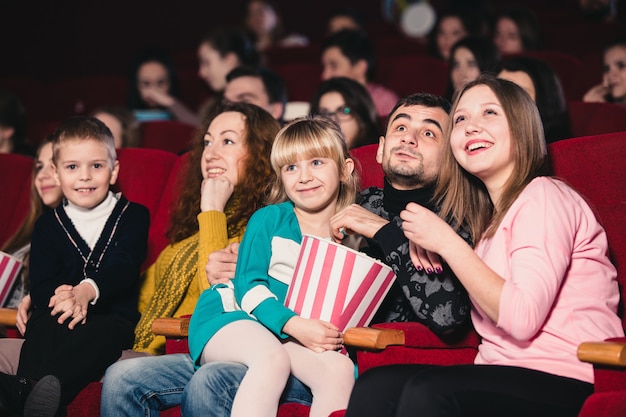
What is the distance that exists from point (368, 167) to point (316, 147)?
0.24 meters

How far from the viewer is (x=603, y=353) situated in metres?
1.28

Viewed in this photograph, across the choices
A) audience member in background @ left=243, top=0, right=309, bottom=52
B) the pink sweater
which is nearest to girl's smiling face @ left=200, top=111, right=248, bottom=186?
the pink sweater

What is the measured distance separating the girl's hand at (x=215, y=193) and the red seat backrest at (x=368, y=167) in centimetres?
29

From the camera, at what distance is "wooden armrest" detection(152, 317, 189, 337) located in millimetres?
1773

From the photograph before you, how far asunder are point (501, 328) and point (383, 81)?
2629mm

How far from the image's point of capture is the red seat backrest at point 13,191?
98.0 inches

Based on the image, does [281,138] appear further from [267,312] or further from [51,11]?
[51,11]

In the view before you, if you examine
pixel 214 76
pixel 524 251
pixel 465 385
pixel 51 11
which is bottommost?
pixel 465 385

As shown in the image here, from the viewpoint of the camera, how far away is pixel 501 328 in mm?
1437

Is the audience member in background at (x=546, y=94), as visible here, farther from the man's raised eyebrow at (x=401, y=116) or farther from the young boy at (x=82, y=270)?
the young boy at (x=82, y=270)

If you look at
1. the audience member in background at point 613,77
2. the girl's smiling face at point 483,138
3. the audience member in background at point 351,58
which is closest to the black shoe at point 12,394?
the girl's smiling face at point 483,138

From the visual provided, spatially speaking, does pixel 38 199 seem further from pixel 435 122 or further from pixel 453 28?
pixel 453 28

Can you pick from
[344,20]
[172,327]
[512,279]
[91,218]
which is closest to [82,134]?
[91,218]

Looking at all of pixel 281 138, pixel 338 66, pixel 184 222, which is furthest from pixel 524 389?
pixel 338 66
